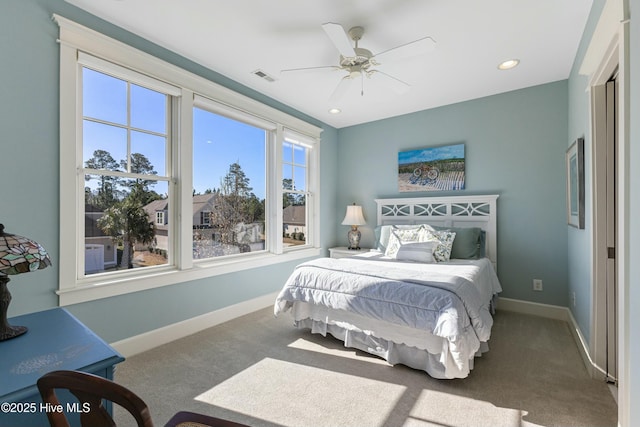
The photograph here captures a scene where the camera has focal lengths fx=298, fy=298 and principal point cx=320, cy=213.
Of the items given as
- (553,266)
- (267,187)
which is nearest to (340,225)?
(267,187)

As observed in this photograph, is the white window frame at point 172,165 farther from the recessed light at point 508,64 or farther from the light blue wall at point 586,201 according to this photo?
the light blue wall at point 586,201

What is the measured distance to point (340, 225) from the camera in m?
5.27

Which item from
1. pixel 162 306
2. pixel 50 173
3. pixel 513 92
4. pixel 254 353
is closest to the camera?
pixel 50 173

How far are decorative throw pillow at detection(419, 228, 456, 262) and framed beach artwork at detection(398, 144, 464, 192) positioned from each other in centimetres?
83

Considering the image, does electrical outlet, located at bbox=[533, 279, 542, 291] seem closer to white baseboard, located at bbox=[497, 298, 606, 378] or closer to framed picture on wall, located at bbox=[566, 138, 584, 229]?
white baseboard, located at bbox=[497, 298, 606, 378]

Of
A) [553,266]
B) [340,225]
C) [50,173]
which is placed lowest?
[553,266]

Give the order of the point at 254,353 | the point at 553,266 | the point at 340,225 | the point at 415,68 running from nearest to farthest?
the point at 254,353
the point at 415,68
the point at 553,266
the point at 340,225

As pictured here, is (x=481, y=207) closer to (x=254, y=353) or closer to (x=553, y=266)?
(x=553, y=266)

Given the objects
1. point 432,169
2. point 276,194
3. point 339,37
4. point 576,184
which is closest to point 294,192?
point 276,194

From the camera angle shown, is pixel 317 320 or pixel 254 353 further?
pixel 317 320

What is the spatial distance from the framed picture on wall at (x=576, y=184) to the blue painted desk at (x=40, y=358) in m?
3.36

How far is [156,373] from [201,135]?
7.55ft

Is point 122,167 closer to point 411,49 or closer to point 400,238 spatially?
point 411,49

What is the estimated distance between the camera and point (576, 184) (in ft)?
8.80
